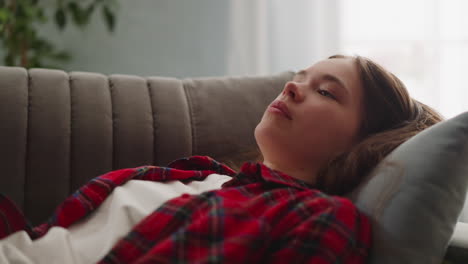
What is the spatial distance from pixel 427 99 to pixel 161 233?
157cm

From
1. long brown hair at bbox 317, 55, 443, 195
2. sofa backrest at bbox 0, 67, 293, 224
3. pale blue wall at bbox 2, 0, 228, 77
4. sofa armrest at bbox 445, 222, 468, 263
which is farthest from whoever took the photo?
pale blue wall at bbox 2, 0, 228, 77

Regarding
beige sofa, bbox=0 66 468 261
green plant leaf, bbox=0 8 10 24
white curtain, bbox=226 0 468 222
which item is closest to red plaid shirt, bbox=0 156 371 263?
beige sofa, bbox=0 66 468 261

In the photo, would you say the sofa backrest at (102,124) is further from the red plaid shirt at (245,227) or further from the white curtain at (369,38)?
the white curtain at (369,38)

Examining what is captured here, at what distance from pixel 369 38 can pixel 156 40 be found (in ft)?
3.53

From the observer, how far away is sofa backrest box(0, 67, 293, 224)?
1078 mm

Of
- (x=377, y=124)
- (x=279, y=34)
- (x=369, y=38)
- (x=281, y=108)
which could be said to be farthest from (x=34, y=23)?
(x=377, y=124)

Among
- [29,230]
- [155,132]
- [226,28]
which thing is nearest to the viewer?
[29,230]

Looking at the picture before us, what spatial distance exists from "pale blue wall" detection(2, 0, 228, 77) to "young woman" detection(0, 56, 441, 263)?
1.36 meters

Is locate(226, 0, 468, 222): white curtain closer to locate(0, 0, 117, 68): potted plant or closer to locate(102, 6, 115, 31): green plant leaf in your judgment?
locate(102, 6, 115, 31): green plant leaf

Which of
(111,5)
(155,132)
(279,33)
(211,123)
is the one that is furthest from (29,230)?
(111,5)

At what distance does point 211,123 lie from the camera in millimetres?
1240

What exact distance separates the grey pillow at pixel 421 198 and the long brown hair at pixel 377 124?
3.6 inches

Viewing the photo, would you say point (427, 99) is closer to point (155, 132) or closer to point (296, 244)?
point (155, 132)

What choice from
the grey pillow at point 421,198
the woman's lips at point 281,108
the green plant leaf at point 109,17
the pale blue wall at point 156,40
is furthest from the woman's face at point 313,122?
the green plant leaf at point 109,17
